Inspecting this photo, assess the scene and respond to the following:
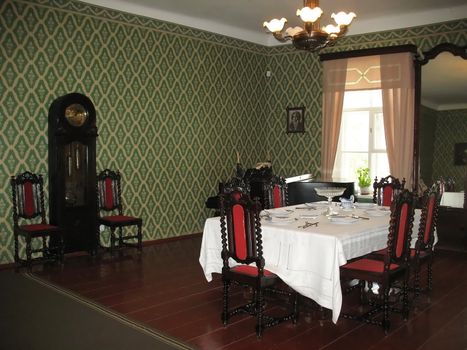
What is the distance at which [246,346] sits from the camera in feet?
11.1

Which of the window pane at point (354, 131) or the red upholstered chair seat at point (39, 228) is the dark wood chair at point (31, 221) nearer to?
the red upholstered chair seat at point (39, 228)

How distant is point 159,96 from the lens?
700 centimetres

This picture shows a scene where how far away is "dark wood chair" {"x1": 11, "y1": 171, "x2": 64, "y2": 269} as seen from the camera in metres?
5.34

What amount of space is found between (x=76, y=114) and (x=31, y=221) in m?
1.37

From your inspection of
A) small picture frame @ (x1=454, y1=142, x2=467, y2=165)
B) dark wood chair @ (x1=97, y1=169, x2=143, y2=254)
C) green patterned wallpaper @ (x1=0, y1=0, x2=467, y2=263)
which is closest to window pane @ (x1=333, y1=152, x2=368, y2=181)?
green patterned wallpaper @ (x1=0, y1=0, x2=467, y2=263)

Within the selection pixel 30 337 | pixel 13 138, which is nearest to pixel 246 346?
pixel 30 337

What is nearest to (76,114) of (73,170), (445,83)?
(73,170)

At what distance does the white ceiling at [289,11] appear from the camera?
6492 mm

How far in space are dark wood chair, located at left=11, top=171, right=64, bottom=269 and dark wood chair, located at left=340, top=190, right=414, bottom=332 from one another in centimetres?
333

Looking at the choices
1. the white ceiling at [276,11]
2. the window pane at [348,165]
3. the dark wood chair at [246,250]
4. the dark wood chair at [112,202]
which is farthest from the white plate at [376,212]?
the window pane at [348,165]

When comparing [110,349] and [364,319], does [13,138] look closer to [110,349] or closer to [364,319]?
[110,349]

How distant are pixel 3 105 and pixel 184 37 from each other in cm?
288

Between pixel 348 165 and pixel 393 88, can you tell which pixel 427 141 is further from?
pixel 348 165

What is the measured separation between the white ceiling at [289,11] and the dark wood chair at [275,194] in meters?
2.63
